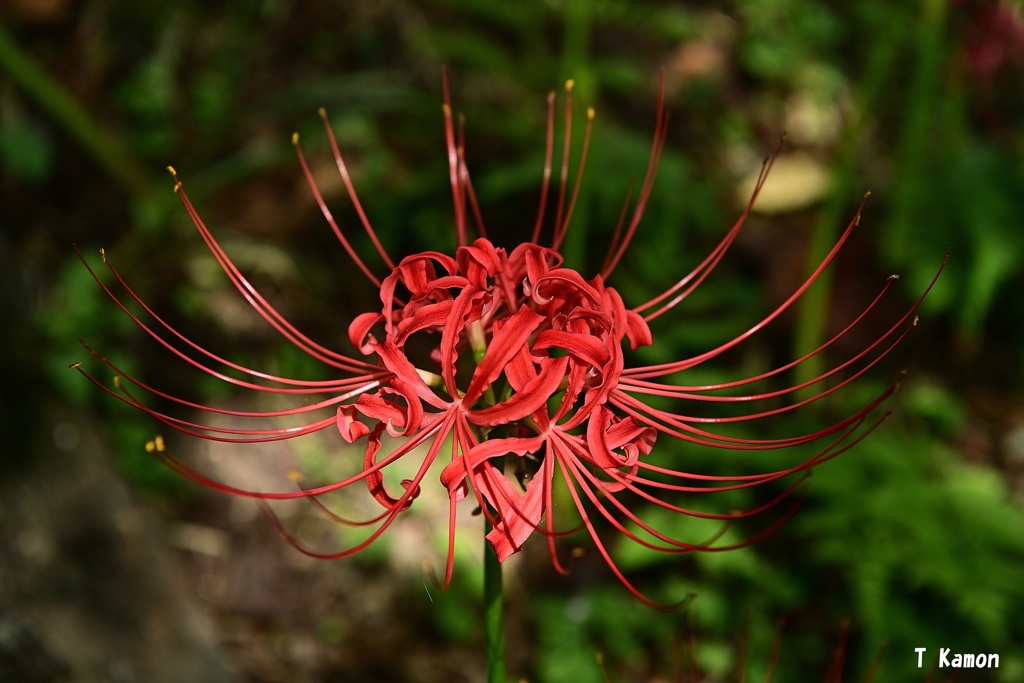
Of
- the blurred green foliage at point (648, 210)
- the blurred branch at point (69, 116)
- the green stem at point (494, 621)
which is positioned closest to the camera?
the green stem at point (494, 621)

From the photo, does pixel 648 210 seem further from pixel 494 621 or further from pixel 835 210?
pixel 494 621

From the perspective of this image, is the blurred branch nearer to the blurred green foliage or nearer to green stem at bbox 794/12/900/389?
the blurred green foliage

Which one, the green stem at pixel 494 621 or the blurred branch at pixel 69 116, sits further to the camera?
the blurred branch at pixel 69 116

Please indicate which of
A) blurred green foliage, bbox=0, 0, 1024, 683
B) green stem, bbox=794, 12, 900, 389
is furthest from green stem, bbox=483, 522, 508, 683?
green stem, bbox=794, 12, 900, 389

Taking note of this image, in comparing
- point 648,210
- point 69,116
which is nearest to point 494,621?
point 648,210

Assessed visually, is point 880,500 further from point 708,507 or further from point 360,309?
point 360,309

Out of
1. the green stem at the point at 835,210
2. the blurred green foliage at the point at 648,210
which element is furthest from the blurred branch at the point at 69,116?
the green stem at the point at 835,210

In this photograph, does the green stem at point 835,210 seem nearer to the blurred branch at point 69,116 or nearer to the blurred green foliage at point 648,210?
the blurred green foliage at point 648,210
